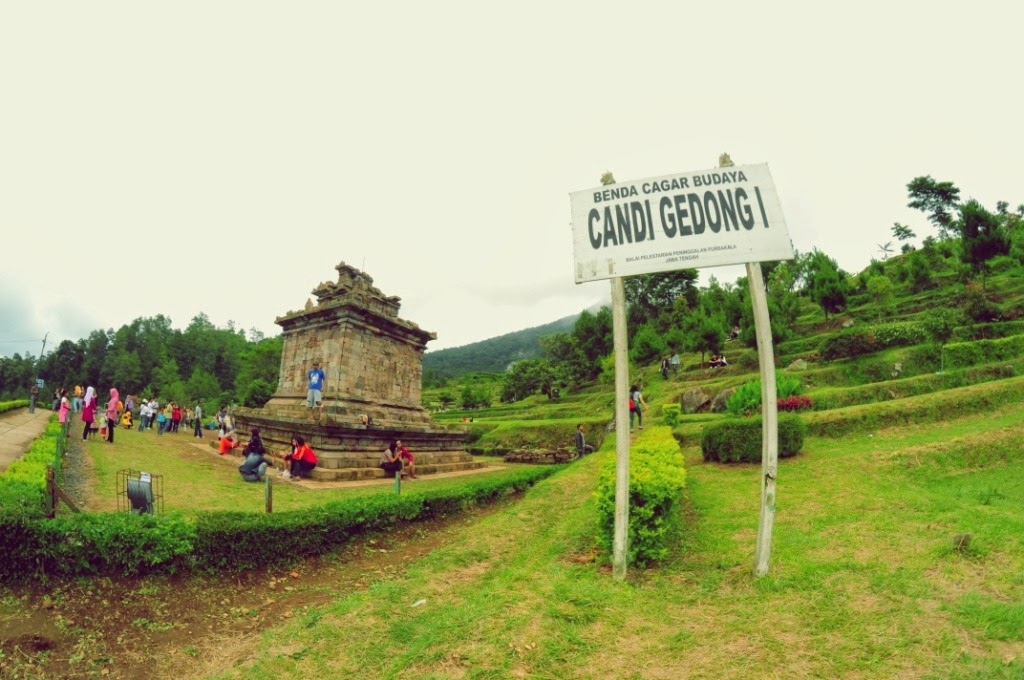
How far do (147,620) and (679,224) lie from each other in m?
7.74

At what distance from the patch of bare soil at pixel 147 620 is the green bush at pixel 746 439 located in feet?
29.2

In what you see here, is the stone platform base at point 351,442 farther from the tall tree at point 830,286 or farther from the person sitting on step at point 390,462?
the tall tree at point 830,286

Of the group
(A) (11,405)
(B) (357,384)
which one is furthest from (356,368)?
(A) (11,405)

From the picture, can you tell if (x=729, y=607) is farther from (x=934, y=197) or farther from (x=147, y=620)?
(x=934, y=197)

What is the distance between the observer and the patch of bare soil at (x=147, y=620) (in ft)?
15.2

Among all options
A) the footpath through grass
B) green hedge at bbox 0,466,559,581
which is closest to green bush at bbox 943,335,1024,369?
the footpath through grass

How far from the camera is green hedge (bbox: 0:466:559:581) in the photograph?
5512 millimetres

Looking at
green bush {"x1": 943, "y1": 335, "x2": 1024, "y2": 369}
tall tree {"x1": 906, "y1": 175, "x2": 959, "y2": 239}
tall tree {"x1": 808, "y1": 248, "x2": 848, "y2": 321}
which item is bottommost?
green bush {"x1": 943, "y1": 335, "x2": 1024, "y2": 369}

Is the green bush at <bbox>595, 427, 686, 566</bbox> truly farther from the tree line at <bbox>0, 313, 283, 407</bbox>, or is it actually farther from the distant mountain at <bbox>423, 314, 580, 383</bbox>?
the distant mountain at <bbox>423, 314, 580, 383</bbox>

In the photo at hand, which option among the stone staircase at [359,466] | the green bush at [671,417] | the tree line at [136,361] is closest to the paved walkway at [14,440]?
the stone staircase at [359,466]

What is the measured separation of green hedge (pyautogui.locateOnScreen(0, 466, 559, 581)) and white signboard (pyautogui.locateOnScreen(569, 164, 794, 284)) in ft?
19.3

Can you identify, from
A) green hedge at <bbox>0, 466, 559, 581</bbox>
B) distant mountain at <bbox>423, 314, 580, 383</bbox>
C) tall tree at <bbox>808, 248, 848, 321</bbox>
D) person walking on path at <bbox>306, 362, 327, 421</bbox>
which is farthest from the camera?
distant mountain at <bbox>423, 314, 580, 383</bbox>

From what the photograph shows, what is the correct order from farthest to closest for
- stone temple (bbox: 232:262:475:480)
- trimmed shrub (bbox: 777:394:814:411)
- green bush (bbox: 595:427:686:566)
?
stone temple (bbox: 232:262:475:480) < trimmed shrub (bbox: 777:394:814:411) < green bush (bbox: 595:427:686:566)

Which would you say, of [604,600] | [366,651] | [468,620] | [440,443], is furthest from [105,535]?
[440,443]
